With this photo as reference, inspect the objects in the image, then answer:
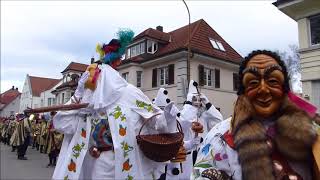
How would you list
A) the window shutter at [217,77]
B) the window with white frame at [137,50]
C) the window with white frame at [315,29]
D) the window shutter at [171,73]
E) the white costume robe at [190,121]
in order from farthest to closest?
the window with white frame at [137,50], the window shutter at [217,77], the window shutter at [171,73], the window with white frame at [315,29], the white costume robe at [190,121]

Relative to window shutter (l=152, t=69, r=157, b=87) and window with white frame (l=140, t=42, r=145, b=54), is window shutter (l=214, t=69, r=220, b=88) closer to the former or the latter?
window shutter (l=152, t=69, r=157, b=87)

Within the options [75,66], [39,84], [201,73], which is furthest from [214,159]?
[39,84]

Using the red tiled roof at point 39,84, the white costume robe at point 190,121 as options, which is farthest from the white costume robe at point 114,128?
the red tiled roof at point 39,84

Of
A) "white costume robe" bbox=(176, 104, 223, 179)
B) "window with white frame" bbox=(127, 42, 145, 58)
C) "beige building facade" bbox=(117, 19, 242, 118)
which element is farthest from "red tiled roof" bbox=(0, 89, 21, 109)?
"white costume robe" bbox=(176, 104, 223, 179)

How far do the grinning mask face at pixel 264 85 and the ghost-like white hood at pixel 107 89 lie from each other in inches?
96.1

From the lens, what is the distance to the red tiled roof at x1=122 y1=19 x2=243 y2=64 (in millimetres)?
25867

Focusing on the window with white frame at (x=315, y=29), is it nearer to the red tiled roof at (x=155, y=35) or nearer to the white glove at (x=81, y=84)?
the white glove at (x=81, y=84)

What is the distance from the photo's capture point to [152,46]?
28.2 meters

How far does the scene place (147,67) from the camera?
2784cm

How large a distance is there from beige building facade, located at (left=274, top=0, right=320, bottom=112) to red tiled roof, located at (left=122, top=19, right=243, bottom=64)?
1100cm

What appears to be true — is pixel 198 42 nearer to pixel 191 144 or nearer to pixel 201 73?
pixel 201 73

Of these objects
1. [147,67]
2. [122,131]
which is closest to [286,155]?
[122,131]

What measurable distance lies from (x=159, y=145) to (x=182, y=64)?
19.9 m

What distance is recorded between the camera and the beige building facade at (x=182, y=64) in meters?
24.5
